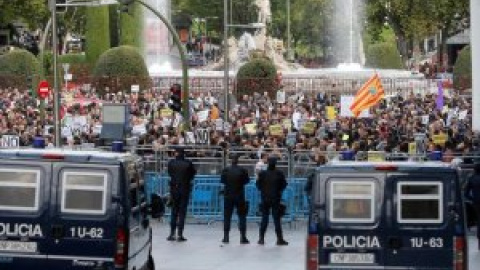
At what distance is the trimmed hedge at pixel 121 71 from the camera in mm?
63031

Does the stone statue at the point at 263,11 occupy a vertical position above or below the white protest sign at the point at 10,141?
above

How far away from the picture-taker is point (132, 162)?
17.2 meters

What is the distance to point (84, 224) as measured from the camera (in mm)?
16344

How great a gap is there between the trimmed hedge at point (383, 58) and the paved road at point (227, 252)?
56769mm

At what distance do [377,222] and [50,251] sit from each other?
3.60 metres

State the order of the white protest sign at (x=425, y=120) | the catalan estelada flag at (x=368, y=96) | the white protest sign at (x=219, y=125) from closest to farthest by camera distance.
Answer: the catalan estelada flag at (x=368, y=96)
the white protest sign at (x=219, y=125)
the white protest sign at (x=425, y=120)

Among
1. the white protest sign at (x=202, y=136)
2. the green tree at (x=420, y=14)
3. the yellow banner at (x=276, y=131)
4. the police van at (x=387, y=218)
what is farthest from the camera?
the green tree at (x=420, y=14)

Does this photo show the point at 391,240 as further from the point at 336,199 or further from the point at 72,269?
the point at 72,269

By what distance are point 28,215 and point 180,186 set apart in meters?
9.79

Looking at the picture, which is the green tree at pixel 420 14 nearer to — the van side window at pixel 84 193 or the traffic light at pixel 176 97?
the traffic light at pixel 176 97

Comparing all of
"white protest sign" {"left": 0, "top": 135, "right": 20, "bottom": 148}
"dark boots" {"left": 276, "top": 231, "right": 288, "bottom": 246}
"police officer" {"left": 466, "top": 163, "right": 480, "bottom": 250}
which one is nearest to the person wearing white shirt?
"white protest sign" {"left": 0, "top": 135, "right": 20, "bottom": 148}

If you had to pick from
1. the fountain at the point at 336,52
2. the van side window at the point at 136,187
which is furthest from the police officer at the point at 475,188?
the fountain at the point at 336,52

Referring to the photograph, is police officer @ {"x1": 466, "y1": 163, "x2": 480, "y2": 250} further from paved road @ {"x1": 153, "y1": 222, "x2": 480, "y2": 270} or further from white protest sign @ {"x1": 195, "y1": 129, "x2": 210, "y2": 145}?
white protest sign @ {"x1": 195, "y1": 129, "x2": 210, "y2": 145}

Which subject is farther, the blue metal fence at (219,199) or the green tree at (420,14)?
the green tree at (420,14)
